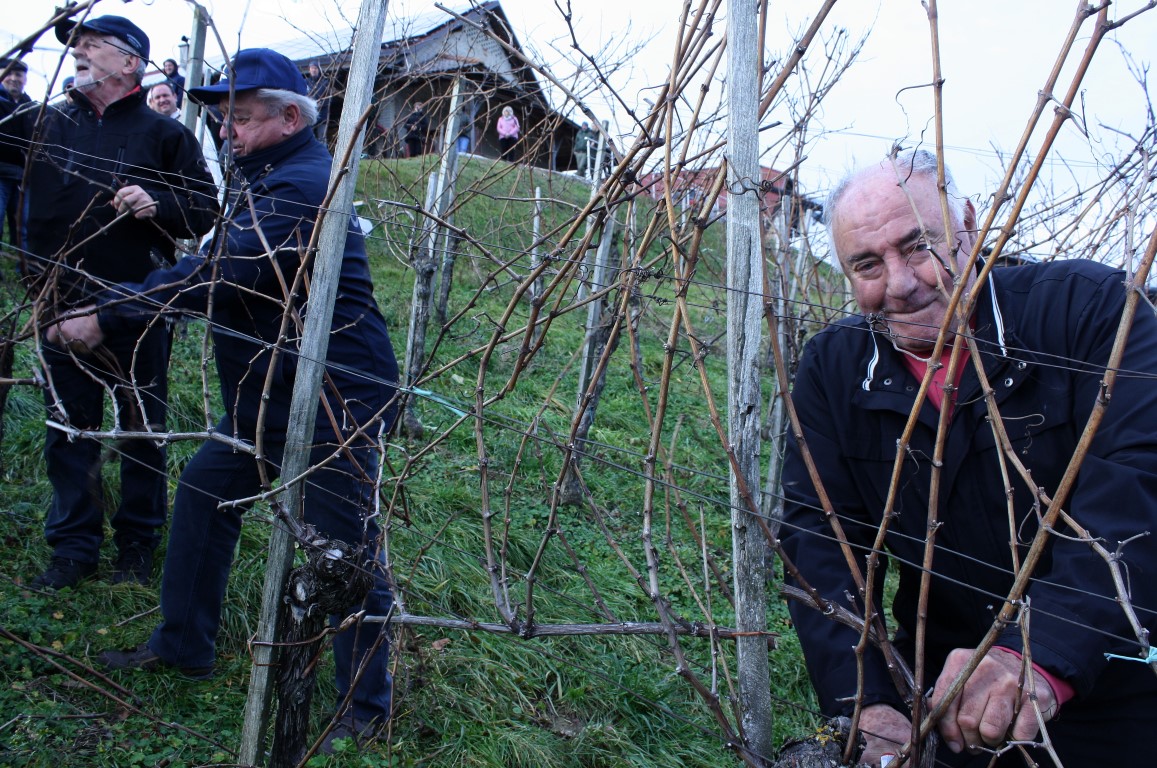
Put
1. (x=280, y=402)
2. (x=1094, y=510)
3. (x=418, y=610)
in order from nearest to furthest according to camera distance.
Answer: (x=1094, y=510) → (x=280, y=402) → (x=418, y=610)

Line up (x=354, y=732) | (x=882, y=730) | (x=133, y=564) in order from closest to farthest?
(x=882, y=730), (x=354, y=732), (x=133, y=564)

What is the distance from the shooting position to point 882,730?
1.74 m

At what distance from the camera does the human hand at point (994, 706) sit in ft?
4.85

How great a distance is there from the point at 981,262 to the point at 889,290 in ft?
1.19

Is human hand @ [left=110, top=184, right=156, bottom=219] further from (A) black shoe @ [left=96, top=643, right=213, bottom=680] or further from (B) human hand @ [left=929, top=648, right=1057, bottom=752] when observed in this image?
(B) human hand @ [left=929, top=648, right=1057, bottom=752]

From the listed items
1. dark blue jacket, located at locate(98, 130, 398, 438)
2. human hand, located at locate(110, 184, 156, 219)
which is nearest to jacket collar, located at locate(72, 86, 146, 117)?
human hand, located at locate(110, 184, 156, 219)

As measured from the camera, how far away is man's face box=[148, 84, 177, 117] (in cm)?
653

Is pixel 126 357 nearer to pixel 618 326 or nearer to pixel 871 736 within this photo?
pixel 618 326

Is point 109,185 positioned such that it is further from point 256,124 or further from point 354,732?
point 354,732

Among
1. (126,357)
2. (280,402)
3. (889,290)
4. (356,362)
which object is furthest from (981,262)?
(126,357)

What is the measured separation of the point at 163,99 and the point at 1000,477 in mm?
6643

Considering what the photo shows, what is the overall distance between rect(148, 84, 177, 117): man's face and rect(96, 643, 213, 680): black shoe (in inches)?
180

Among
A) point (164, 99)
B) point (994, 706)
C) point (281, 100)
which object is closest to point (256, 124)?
point (281, 100)

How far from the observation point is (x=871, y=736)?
171 centimetres
